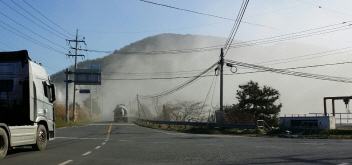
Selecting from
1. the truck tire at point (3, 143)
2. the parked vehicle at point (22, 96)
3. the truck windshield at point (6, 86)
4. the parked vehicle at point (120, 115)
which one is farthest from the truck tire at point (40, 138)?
the parked vehicle at point (120, 115)

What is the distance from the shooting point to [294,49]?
139 metres

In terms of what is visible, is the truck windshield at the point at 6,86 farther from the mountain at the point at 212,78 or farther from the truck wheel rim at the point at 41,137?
the mountain at the point at 212,78

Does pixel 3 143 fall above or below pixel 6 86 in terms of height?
below

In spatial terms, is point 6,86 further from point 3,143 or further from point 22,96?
point 3,143

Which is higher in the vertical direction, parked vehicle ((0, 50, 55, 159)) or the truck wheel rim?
parked vehicle ((0, 50, 55, 159))

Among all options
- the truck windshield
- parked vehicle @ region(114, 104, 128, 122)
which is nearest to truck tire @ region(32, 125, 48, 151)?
the truck windshield

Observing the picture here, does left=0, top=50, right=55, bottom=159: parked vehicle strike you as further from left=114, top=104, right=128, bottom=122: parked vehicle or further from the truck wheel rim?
left=114, top=104, right=128, bottom=122: parked vehicle

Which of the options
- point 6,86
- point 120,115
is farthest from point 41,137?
point 120,115

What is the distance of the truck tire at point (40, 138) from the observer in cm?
1331

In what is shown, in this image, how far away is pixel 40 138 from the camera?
1355cm

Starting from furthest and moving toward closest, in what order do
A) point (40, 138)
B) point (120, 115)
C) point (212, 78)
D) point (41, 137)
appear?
point (212, 78) → point (120, 115) → point (41, 137) → point (40, 138)

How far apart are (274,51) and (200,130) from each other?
124 metres

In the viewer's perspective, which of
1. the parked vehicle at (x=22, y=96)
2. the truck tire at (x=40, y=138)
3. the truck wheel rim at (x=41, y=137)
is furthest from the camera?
the truck wheel rim at (x=41, y=137)

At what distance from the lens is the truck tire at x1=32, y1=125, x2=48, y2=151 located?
13.3 metres
